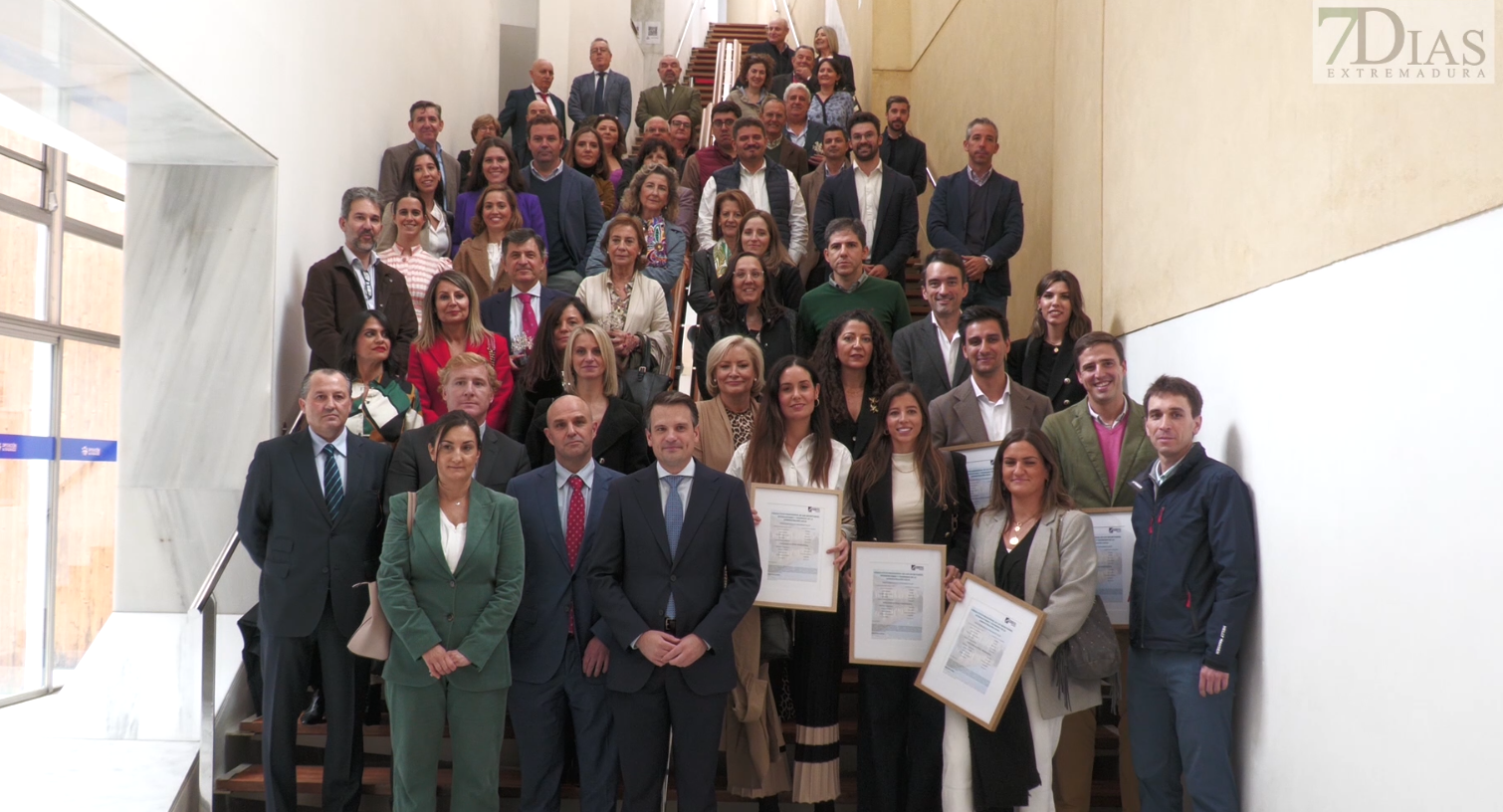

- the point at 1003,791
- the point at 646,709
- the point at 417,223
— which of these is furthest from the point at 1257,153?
the point at 417,223

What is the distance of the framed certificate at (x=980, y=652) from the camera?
14.4 feet

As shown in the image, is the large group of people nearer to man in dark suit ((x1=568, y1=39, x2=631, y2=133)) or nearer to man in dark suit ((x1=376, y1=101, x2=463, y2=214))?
man in dark suit ((x1=376, y1=101, x2=463, y2=214))

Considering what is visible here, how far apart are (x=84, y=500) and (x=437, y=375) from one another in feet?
18.9

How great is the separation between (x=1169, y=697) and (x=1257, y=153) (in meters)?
2.02

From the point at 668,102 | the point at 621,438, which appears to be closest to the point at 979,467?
the point at 621,438

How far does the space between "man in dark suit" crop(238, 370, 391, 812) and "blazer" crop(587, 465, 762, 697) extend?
107cm

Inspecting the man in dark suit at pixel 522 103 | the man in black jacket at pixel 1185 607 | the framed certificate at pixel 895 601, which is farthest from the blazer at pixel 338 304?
the man in dark suit at pixel 522 103

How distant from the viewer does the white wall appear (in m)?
3.00

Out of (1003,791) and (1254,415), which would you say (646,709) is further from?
(1254,415)

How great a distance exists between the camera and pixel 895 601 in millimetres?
4590

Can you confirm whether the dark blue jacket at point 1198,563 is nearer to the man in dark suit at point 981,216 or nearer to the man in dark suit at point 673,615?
the man in dark suit at point 673,615

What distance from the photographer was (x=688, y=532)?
177 inches

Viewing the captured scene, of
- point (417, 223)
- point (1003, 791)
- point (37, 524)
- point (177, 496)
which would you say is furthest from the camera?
point (37, 524)

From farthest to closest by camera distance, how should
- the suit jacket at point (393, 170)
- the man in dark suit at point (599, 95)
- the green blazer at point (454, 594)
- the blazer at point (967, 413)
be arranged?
the man in dark suit at point (599, 95) < the suit jacket at point (393, 170) < the blazer at point (967, 413) < the green blazer at point (454, 594)
